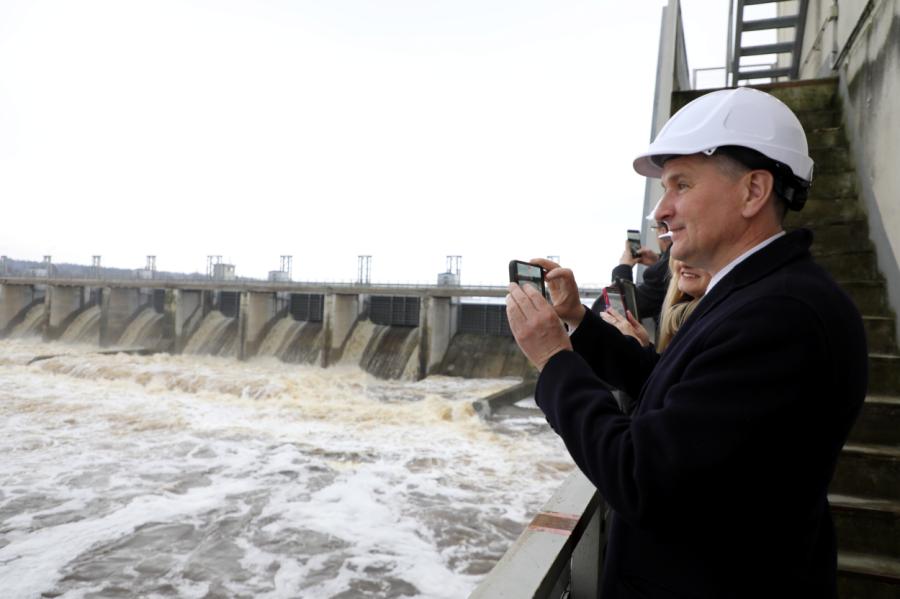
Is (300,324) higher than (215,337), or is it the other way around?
(300,324)

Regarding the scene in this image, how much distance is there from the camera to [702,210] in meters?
1.00

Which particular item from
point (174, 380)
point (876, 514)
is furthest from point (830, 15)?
point (174, 380)

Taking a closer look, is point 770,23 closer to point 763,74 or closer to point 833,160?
point 763,74

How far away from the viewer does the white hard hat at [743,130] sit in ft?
3.13

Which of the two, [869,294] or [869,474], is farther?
[869,294]

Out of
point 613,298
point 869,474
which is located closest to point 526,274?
point 613,298

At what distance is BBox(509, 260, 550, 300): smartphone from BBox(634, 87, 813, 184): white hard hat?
37cm

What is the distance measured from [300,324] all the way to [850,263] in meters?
19.1

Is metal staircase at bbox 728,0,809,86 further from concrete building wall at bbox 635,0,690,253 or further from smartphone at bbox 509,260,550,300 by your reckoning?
smartphone at bbox 509,260,550,300

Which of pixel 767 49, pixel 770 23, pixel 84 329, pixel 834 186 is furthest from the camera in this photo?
pixel 84 329

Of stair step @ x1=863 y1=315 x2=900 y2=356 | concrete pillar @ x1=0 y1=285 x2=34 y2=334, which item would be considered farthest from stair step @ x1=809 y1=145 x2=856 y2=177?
concrete pillar @ x1=0 y1=285 x2=34 y2=334

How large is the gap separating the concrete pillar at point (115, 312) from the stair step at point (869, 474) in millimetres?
25293

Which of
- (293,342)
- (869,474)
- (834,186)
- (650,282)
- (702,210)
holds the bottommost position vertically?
(293,342)

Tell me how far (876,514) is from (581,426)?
2136mm
